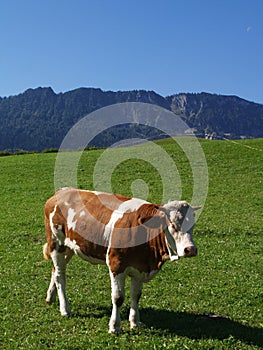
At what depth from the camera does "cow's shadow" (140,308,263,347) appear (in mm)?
9148

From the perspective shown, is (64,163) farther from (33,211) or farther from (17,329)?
(17,329)

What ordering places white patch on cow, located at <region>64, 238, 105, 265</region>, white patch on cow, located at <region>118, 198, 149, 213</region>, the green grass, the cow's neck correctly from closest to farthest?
the cow's neck
the green grass
white patch on cow, located at <region>118, 198, 149, 213</region>
white patch on cow, located at <region>64, 238, 105, 265</region>

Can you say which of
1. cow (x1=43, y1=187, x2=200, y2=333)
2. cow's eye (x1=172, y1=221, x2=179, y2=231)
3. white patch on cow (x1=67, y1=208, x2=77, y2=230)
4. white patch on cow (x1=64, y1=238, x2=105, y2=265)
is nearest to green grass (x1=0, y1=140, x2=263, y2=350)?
cow (x1=43, y1=187, x2=200, y2=333)

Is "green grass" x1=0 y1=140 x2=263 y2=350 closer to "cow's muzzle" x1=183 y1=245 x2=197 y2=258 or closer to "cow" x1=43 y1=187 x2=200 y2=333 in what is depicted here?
"cow" x1=43 y1=187 x2=200 y2=333

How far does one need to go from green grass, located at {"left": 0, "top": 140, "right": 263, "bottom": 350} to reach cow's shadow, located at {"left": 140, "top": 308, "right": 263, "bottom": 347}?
0.9 inches

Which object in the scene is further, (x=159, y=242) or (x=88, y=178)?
(x=88, y=178)

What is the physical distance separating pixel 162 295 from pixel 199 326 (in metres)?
2.32

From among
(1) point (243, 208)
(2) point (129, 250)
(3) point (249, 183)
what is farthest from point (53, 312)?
(3) point (249, 183)

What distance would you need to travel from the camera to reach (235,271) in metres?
14.2

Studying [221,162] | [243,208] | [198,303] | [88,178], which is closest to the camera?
[198,303]

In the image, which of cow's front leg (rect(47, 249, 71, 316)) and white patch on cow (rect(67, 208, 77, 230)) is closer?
white patch on cow (rect(67, 208, 77, 230))

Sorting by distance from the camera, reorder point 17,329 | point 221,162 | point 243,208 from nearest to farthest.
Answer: point 17,329 < point 243,208 < point 221,162

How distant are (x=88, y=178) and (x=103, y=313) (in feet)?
88.7

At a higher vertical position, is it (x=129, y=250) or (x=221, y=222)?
(x=129, y=250)
